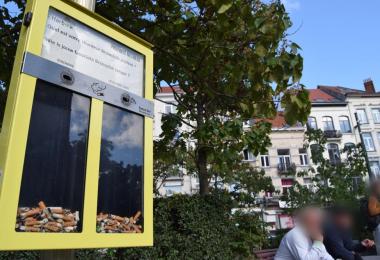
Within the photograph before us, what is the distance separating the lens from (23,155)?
4.71ft

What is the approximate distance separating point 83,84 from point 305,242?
10.5 feet

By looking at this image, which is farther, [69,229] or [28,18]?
[28,18]

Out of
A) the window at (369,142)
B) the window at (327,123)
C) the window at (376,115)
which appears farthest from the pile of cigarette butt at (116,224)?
the window at (376,115)

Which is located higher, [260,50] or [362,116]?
[362,116]

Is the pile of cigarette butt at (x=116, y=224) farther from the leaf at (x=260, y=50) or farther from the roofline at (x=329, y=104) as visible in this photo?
the roofline at (x=329, y=104)

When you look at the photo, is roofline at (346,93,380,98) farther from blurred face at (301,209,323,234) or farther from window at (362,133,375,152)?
blurred face at (301,209,323,234)

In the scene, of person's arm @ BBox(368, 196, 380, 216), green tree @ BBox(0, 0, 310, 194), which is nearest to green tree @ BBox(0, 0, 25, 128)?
green tree @ BBox(0, 0, 310, 194)

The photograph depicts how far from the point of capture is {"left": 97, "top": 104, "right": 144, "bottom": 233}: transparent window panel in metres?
1.73

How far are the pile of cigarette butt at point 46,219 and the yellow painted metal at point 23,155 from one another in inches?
0.9

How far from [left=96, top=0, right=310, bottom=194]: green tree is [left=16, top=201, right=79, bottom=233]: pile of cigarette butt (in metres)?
2.58

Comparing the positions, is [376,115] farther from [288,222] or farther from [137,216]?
[137,216]

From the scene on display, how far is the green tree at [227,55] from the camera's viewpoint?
3.76 metres

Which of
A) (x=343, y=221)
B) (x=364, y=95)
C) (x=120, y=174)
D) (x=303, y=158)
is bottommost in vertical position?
(x=343, y=221)

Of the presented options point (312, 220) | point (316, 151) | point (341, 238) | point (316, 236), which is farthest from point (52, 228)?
point (316, 151)
